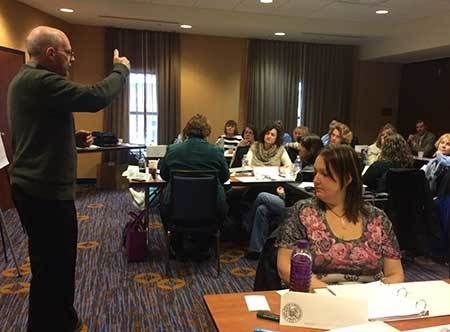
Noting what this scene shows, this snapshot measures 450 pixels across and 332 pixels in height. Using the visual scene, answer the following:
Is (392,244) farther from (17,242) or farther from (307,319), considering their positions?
(17,242)

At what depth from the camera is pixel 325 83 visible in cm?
805

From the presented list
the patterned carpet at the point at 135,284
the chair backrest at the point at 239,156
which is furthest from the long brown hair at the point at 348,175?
the chair backrest at the point at 239,156

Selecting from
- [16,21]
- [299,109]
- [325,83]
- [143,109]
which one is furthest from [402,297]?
[325,83]

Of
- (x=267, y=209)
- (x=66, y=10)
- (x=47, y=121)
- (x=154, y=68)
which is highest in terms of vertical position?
(x=66, y=10)

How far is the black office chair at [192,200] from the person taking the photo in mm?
3170

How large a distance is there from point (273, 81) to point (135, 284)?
216 inches

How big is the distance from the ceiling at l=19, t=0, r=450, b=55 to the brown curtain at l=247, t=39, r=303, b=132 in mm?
365

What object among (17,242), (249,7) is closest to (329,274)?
(17,242)

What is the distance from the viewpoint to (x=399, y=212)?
3588 millimetres

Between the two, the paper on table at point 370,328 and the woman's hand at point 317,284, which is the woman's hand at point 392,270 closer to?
the woman's hand at point 317,284

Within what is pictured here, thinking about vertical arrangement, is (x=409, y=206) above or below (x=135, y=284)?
above

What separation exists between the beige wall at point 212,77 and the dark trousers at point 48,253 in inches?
221

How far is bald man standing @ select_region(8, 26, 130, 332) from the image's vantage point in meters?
1.84

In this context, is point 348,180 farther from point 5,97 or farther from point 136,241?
point 5,97
